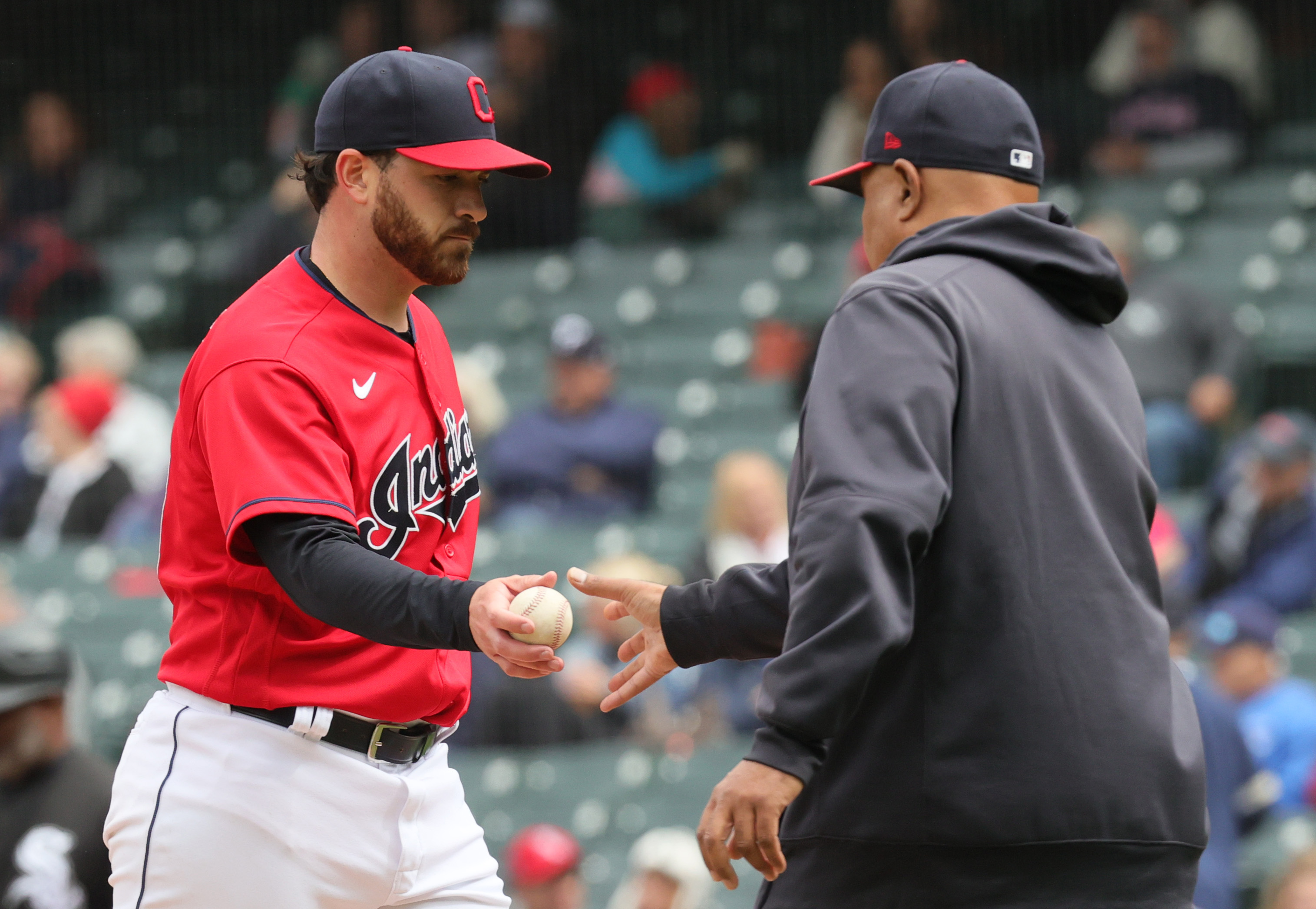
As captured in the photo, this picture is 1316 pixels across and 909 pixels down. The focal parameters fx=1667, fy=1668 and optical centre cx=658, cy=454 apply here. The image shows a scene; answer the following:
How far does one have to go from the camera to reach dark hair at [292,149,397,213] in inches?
98.2

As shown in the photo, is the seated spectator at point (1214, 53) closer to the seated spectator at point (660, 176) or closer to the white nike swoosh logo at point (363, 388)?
the seated spectator at point (660, 176)

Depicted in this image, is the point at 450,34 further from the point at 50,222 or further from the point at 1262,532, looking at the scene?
the point at 1262,532

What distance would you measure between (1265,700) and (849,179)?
10.5ft

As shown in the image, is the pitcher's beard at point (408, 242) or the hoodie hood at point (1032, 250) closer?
the hoodie hood at point (1032, 250)

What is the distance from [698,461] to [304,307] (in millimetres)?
5152

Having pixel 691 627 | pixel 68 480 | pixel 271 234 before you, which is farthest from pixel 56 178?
pixel 691 627

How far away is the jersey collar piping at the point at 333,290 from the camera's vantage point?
2.50 metres

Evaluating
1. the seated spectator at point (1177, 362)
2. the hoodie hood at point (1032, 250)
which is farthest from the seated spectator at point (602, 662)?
the hoodie hood at point (1032, 250)

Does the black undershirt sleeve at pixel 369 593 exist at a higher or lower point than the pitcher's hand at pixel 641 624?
higher

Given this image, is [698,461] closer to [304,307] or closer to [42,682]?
[42,682]

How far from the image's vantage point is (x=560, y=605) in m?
2.21

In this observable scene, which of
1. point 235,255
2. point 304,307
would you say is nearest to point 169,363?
point 235,255

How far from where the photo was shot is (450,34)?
9781 millimetres

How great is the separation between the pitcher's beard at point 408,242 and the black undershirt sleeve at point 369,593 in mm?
480
